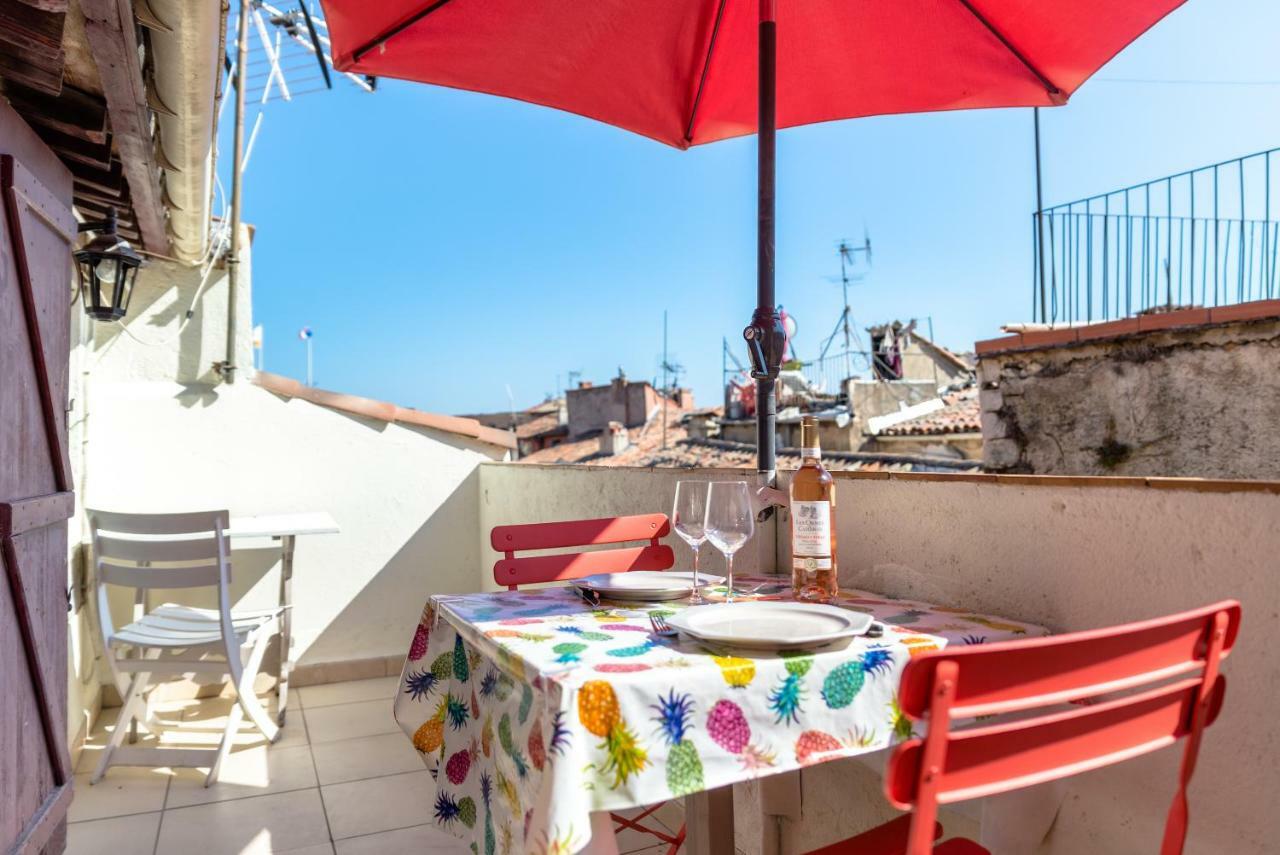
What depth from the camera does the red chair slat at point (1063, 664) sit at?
730 mm

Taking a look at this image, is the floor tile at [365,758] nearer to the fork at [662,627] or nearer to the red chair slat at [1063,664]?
the fork at [662,627]

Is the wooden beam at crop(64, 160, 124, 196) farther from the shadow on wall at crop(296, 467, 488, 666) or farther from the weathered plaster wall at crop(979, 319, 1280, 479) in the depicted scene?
the weathered plaster wall at crop(979, 319, 1280, 479)

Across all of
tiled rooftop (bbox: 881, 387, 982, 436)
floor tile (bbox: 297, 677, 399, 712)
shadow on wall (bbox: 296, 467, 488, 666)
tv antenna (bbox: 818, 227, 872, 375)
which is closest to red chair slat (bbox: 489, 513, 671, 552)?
floor tile (bbox: 297, 677, 399, 712)

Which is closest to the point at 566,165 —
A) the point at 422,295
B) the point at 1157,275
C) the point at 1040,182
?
the point at 422,295

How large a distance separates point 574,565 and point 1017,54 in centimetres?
170

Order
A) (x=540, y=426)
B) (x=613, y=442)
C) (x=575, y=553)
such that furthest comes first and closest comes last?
1. (x=540, y=426)
2. (x=613, y=442)
3. (x=575, y=553)

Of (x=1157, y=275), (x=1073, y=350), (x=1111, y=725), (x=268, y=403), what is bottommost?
(x=1111, y=725)

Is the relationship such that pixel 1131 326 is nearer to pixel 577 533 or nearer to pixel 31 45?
pixel 577 533

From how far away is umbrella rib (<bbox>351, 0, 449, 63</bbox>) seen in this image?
1.98 meters

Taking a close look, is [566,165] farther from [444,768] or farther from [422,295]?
[444,768]

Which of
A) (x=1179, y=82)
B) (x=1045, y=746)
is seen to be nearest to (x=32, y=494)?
(x=1045, y=746)

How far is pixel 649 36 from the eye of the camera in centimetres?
217

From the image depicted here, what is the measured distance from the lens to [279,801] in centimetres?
261

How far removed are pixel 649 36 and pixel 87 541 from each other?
2.92 m
